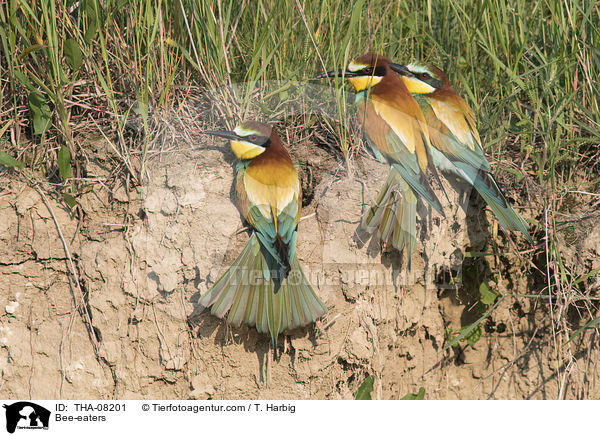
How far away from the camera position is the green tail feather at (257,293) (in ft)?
4.96

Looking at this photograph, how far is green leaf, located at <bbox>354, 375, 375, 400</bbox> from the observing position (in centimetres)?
165

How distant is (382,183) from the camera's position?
1589mm

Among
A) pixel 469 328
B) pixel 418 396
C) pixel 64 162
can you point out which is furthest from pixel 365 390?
pixel 64 162

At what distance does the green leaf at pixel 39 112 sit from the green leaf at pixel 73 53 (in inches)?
5.0

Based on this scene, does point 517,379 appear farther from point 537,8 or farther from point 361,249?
point 537,8

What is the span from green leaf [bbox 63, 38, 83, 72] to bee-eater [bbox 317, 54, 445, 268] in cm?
72

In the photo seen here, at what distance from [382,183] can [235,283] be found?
0.51m

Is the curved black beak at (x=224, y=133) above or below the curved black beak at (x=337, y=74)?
below

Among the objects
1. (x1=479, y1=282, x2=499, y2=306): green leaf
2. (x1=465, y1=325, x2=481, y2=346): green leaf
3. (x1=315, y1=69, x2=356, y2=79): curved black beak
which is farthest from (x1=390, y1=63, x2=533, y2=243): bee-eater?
(x1=465, y1=325, x2=481, y2=346): green leaf

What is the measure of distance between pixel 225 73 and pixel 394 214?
648 millimetres

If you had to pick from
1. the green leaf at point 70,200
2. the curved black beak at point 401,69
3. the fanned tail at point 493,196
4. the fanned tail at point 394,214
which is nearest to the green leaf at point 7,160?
the green leaf at point 70,200

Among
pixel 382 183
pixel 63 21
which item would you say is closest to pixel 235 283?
pixel 382 183
